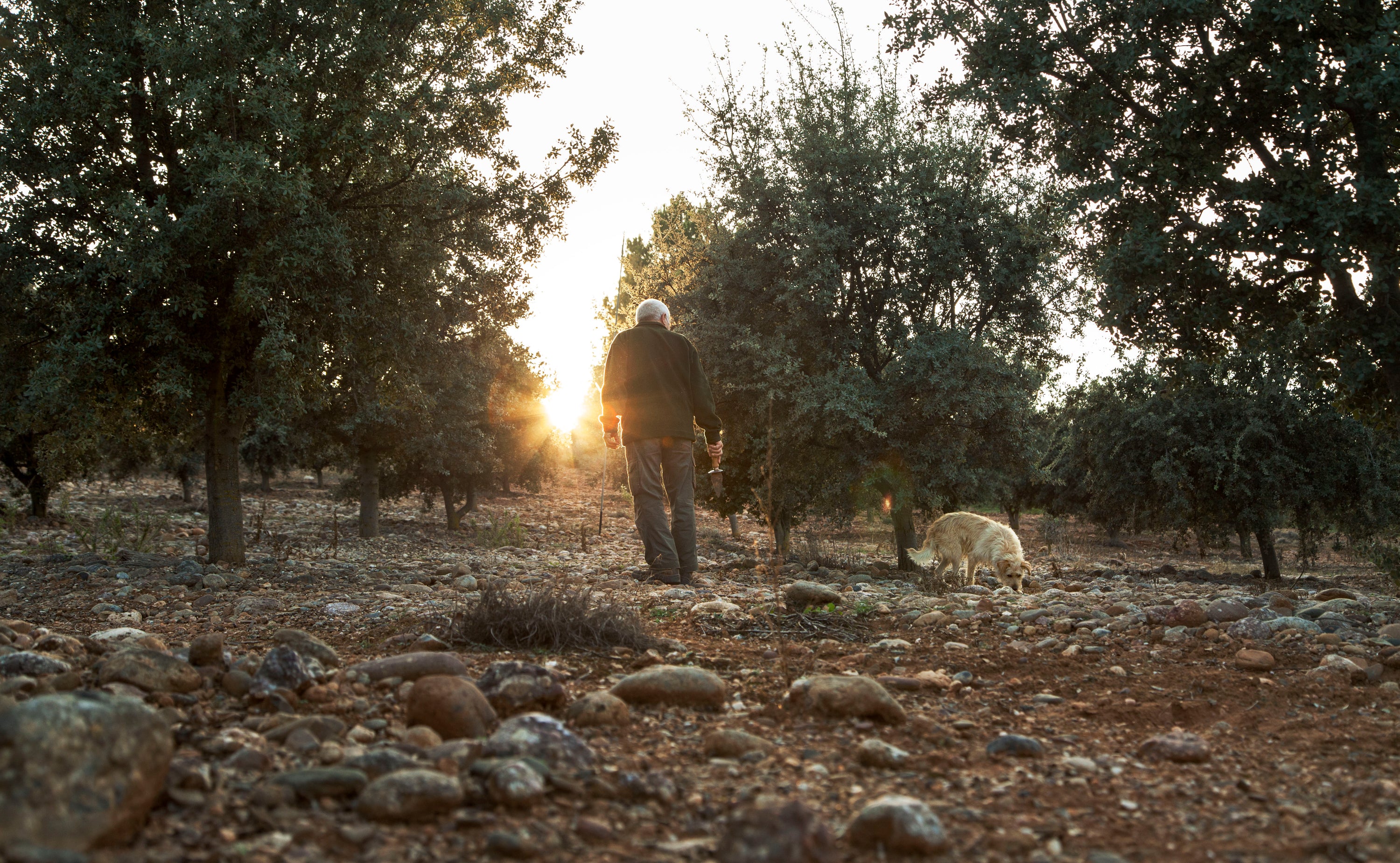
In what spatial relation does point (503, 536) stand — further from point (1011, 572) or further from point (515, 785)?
point (515, 785)

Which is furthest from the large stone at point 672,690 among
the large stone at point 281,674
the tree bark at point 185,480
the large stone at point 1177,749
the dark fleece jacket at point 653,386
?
the tree bark at point 185,480

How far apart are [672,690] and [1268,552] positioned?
56.6 ft

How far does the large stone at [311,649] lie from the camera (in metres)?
4.50

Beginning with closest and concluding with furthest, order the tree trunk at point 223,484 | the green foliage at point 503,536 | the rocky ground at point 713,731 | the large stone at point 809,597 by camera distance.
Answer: the rocky ground at point 713,731 < the large stone at point 809,597 < the tree trunk at point 223,484 < the green foliage at point 503,536

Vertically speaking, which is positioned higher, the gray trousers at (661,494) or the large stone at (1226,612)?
the gray trousers at (661,494)

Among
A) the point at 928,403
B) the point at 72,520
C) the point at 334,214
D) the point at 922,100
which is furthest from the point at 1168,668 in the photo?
the point at 72,520

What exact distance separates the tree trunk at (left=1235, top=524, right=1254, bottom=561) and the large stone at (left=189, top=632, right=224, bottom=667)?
59.1 feet

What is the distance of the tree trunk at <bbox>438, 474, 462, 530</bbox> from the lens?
2244cm

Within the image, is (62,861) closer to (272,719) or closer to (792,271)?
(272,719)

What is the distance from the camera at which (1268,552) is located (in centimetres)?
1720

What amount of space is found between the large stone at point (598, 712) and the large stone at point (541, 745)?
0.40 m

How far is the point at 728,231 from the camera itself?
14695 millimetres

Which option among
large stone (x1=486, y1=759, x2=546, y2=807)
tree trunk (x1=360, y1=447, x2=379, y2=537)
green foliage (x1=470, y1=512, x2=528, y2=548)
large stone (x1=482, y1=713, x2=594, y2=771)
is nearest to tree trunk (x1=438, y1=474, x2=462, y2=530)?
tree trunk (x1=360, y1=447, x2=379, y2=537)

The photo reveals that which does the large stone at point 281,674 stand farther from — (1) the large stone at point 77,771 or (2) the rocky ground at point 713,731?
(1) the large stone at point 77,771
